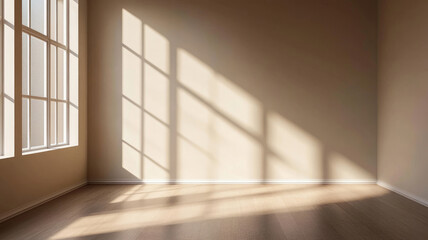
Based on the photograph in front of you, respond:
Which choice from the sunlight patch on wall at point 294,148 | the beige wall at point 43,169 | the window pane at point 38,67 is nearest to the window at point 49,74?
the window pane at point 38,67

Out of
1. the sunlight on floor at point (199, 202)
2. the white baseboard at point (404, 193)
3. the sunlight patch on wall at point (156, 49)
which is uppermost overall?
the sunlight patch on wall at point (156, 49)

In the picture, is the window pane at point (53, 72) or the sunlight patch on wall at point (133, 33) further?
the sunlight patch on wall at point (133, 33)

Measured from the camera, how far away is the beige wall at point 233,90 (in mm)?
6383

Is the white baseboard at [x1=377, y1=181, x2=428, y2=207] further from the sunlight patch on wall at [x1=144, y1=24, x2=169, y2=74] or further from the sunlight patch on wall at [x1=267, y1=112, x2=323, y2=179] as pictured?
the sunlight patch on wall at [x1=144, y1=24, x2=169, y2=74]

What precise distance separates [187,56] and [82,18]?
175 cm

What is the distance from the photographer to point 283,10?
641 cm

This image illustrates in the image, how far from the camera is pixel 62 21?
5914 mm

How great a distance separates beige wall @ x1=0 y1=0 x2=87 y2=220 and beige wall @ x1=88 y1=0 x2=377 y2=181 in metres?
0.21

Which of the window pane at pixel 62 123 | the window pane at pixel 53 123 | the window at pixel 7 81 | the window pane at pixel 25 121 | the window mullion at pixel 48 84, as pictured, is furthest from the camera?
the window pane at pixel 62 123

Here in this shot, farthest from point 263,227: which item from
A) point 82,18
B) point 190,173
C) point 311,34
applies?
point 82,18

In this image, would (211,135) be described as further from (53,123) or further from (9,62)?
(9,62)

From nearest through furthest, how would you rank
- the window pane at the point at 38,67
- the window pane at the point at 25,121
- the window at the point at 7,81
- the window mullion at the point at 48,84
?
the window at the point at 7,81, the window pane at the point at 25,121, the window pane at the point at 38,67, the window mullion at the point at 48,84

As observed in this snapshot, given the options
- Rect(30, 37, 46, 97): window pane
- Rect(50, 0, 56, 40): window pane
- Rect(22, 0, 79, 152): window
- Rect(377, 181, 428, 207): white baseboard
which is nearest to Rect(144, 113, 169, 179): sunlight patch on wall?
Rect(22, 0, 79, 152): window

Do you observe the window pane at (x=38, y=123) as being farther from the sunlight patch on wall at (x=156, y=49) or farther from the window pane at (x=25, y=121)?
the sunlight patch on wall at (x=156, y=49)
